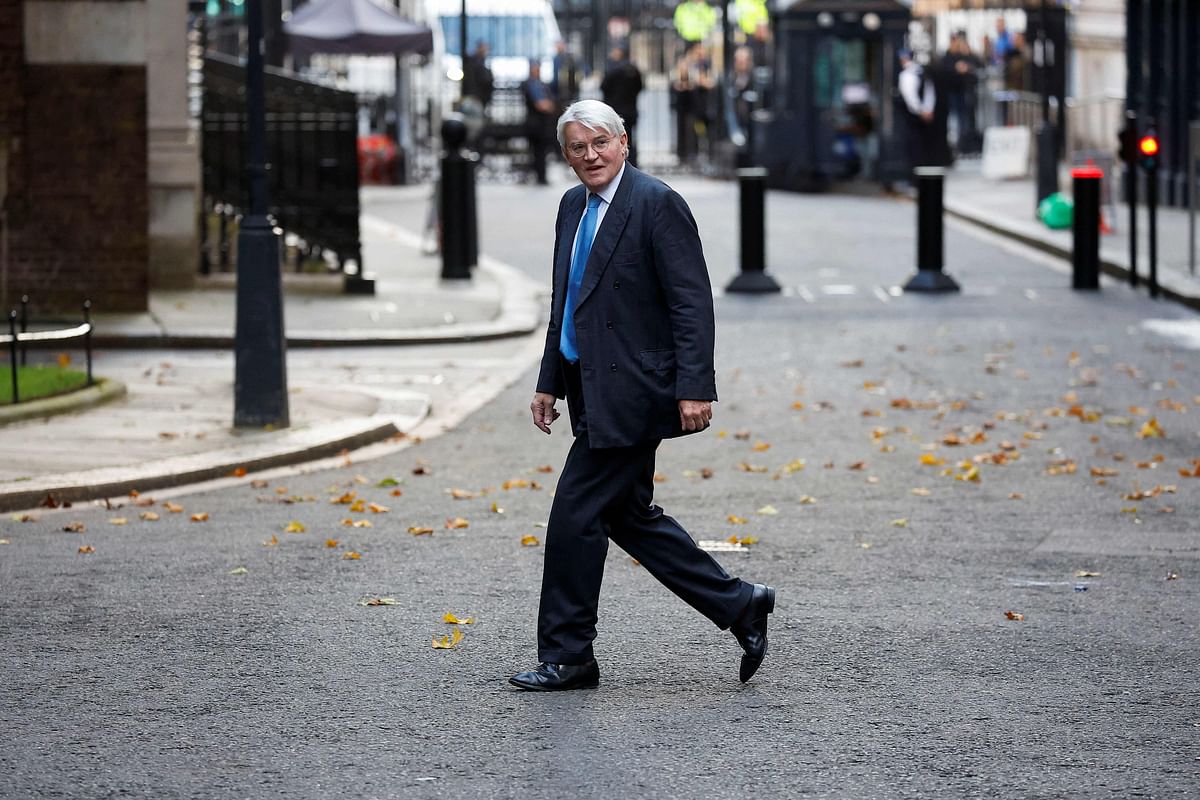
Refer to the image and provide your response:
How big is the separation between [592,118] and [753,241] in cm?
1398

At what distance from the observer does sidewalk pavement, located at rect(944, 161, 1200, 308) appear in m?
20.5

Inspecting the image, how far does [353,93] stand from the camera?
63.0ft

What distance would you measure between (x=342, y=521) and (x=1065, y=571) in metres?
3.01

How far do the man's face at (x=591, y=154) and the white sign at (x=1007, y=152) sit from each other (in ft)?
94.3

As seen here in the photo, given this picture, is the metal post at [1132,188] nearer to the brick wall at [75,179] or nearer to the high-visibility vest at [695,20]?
the brick wall at [75,179]

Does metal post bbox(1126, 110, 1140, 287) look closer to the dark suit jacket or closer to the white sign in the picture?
the white sign

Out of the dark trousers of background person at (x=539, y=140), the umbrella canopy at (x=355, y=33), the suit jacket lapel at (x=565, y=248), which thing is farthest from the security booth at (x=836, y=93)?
the suit jacket lapel at (x=565, y=248)

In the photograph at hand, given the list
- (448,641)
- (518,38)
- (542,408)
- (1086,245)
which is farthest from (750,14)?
(542,408)

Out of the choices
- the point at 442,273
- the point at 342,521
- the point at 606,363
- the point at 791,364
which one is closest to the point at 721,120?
the point at 442,273

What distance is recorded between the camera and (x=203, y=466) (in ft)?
34.4

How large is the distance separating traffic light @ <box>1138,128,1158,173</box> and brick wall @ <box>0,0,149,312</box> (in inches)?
343

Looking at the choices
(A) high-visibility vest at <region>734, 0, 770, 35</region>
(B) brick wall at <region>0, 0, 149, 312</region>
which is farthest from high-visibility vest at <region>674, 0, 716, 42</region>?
(B) brick wall at <region>0, 0, 149, 312</region>

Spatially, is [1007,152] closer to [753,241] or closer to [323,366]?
[753,241]

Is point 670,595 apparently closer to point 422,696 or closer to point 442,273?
point 422,696
